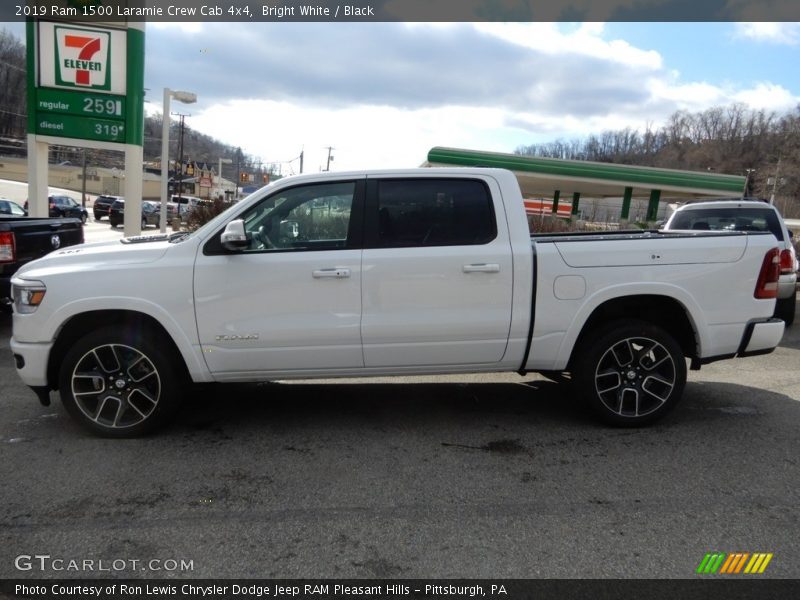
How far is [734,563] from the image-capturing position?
2.90m

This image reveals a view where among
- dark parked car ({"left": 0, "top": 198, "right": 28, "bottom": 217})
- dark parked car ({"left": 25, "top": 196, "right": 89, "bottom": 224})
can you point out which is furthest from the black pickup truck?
dark parked car ({"left": 25, "top": 196, "right": 89, "bottom": 224})

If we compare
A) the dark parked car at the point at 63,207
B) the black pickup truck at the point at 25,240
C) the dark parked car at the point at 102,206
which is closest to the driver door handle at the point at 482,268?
the black pickup truck at the point at 25,240

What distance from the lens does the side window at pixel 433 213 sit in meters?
4.41

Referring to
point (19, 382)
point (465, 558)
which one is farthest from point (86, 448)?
point (465, 558)

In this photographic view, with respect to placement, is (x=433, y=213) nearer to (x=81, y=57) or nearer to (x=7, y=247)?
(x=7, y=247)

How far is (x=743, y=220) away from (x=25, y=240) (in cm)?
1005

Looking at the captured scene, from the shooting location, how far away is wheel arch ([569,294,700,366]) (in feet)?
15.1

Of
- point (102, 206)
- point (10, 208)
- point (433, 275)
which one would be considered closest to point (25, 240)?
point (433, 275)

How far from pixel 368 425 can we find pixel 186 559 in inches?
78.6

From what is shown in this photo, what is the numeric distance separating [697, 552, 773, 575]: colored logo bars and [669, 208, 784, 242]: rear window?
6.88 meters

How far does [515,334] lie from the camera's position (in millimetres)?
4465

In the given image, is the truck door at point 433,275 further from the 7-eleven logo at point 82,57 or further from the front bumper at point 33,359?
the 7-eleven logo at point 82,57
